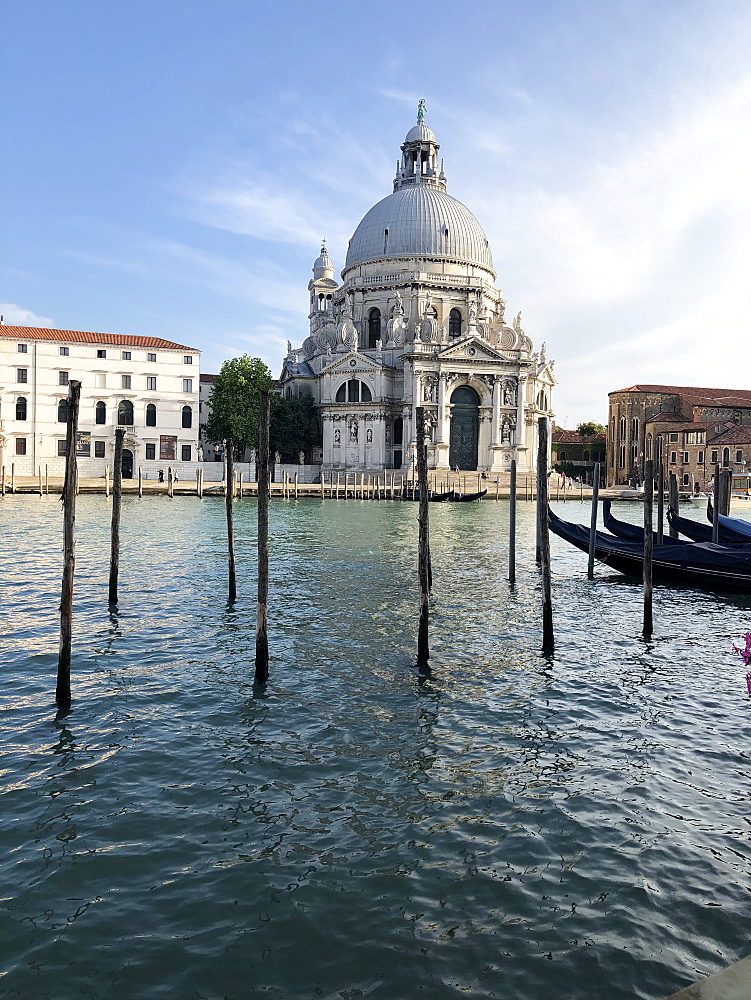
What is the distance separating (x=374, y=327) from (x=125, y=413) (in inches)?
720

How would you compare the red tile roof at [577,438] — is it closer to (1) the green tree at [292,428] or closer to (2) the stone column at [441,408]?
(2) the stone column at [441,408]

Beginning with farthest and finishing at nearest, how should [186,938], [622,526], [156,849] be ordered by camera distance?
[622,526]
[156,849]
[186,938]

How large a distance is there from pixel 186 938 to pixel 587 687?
4839mm

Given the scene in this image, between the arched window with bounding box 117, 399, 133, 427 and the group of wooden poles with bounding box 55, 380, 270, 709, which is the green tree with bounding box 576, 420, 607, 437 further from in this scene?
the group of wooden poles with bounding box 55, 380, 270, 709

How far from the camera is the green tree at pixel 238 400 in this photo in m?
45.6

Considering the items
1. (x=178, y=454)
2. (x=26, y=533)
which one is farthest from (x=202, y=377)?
(x=26, y=533)

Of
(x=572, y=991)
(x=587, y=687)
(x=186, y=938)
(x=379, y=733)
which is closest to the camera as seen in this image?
(x=572, y=991)

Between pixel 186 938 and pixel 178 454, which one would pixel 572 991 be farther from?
pixel 178 454

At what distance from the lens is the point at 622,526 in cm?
1633

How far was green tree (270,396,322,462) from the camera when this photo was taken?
50.0m

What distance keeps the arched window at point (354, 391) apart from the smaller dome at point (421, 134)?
2133 cm

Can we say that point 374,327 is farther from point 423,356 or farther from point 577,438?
point 577,438

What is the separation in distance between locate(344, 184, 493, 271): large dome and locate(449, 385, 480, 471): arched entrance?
1050 centimetres

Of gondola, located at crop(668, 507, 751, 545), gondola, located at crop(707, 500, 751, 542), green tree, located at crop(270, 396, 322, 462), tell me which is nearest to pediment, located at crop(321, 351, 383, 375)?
green tree, located at crop(270, 396, 322, 462)
